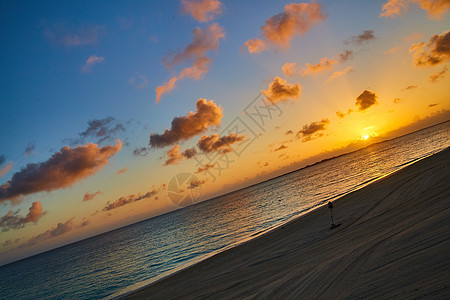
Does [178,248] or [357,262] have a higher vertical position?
[357,262]

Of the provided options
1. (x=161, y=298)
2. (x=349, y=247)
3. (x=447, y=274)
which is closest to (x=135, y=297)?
(x=161, y=298)

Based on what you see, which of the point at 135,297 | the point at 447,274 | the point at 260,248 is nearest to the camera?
the point at 447,274

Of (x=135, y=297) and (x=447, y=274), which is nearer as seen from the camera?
(x=447, y=274)

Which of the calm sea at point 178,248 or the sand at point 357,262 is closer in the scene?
the sand at point 357,262

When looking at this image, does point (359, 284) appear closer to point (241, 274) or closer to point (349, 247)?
point (349, 247)

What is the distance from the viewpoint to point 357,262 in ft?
31.4

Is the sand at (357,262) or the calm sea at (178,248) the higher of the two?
the sand at (357,262)

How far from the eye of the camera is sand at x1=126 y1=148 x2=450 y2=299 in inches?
291

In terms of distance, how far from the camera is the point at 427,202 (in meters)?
14.5

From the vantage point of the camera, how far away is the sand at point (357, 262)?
740cm

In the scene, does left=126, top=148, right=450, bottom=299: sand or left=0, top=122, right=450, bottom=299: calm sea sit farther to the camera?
left=0, top=122, right=450, bottom=299: calm sea

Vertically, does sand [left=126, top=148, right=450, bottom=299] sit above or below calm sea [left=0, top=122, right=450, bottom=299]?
above

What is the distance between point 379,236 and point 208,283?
10372mm

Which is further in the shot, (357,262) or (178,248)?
(178,248)
